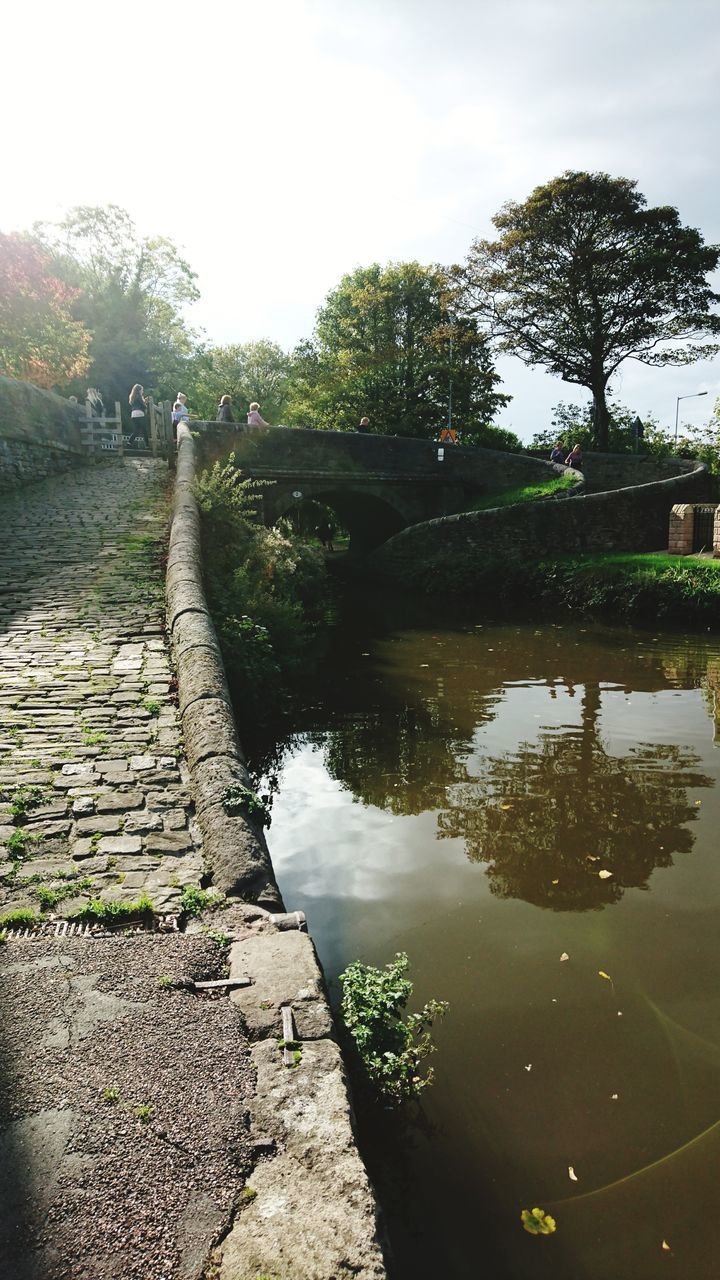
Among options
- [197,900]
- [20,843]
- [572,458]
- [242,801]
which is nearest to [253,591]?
[242,801]

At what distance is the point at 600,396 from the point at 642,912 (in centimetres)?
2779

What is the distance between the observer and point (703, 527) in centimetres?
1622

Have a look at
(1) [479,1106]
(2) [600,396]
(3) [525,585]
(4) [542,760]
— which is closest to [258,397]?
(2) [600,396]

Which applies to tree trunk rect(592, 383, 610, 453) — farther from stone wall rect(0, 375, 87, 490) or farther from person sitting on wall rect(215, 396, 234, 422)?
stone wall rect(0, 375, 87, 490)

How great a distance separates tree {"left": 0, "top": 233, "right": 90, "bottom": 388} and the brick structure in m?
16.9

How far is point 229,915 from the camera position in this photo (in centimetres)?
335

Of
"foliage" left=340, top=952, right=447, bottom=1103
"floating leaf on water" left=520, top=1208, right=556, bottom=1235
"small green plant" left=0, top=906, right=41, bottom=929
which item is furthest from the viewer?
"small green plant" left=0, top=906, right=41, bottom=929

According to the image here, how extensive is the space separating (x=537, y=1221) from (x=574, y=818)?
133 inches

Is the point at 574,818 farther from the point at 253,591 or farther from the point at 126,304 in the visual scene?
the point at 126,304

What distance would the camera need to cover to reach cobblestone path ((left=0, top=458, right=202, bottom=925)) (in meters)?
3.66

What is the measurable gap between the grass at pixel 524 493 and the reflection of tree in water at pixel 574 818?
610 inches

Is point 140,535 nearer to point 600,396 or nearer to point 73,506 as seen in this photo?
point 73,506

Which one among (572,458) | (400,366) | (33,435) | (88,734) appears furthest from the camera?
(400,366)

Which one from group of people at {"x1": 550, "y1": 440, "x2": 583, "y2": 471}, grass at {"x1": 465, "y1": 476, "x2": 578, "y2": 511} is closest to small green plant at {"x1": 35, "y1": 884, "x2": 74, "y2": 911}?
grass at {"x1": 465, "y1": 476, "x2": 578, "y2": 511}
